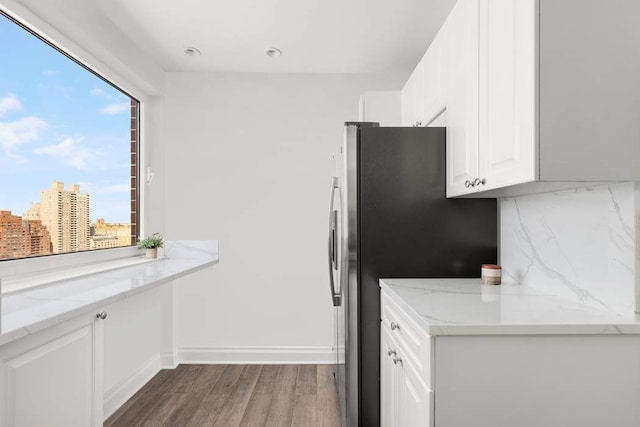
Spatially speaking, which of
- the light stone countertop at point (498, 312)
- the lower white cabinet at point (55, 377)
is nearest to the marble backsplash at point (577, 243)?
the light stone countertop at point (498, 312)

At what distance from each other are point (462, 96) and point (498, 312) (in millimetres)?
908

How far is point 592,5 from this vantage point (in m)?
1.17

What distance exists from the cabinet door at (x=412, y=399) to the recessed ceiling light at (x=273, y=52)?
7.74ft

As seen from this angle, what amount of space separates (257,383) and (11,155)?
211 cm

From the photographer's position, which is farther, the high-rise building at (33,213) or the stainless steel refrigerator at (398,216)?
the high-rise building at (33,213)

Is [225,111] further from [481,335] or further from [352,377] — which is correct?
[481,335]

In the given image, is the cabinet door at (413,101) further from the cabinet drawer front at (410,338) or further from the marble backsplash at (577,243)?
the cabinet drawer front at (410,338)

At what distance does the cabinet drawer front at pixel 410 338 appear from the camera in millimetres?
1227

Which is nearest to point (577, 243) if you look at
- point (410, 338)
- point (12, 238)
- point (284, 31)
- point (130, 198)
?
point (410, 338)

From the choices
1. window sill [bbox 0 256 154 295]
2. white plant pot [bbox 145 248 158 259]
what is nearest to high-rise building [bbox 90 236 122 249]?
window sill [bbox 0 256 154 295]

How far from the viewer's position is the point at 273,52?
301 cm

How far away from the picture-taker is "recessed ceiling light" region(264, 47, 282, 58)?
9.70ft

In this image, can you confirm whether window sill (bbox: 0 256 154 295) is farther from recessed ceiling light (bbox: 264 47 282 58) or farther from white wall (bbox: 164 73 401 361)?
recessed ceiling light (bbox: 264 47 282 58)

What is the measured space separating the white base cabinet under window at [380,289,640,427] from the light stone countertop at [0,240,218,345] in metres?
1.14
